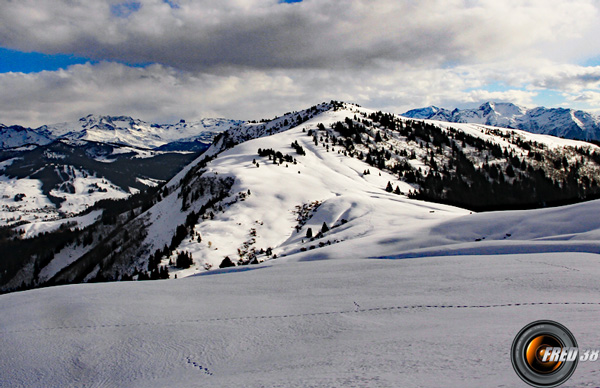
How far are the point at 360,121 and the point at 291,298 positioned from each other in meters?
150

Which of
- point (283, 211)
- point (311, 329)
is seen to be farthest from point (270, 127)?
point (311, 329)

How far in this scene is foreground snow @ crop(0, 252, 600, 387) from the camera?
501cm

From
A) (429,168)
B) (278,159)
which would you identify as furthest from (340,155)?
(429,168)

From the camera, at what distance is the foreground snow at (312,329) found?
5008 millimetres

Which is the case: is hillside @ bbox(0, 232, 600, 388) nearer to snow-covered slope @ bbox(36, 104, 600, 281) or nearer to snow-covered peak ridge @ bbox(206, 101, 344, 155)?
snow-covered slope @ bbox(36, 104, 600, 281)

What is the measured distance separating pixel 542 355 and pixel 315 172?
76757 mm

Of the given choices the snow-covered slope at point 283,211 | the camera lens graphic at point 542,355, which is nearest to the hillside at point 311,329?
the camera lens graphic at point 542,355

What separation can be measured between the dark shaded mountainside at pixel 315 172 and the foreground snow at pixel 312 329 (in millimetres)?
29063

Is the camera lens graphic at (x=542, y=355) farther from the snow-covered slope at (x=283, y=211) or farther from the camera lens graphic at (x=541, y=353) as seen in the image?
the snow-covered slope at (x=283, y=211)

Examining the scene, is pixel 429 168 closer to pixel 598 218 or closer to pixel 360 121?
pixel 360 121

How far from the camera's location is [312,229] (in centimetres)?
4772

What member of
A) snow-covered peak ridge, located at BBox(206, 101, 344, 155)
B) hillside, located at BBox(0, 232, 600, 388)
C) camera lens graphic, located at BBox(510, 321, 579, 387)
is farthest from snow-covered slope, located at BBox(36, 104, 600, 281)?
snow-covered peak ridge, located at BBox(206, 101, 344, 155)

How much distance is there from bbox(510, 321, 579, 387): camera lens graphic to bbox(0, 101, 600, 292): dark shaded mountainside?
35.3 m

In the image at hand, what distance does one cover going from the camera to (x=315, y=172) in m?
81.0
